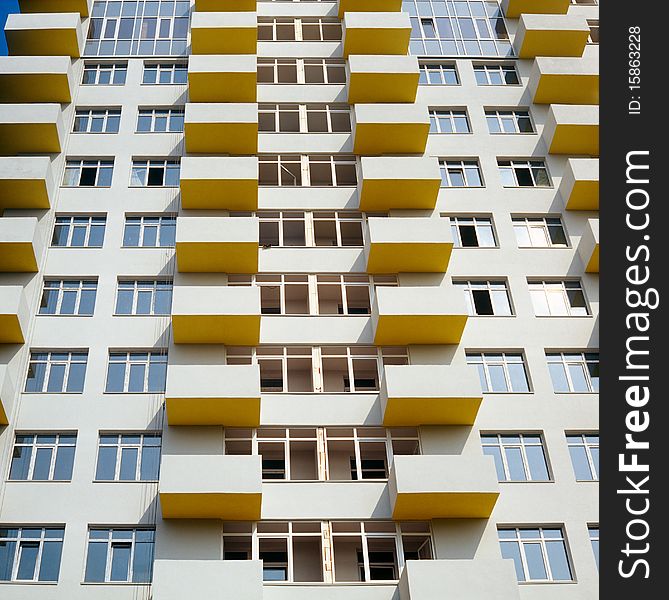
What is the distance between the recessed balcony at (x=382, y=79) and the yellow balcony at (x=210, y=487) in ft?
55.1

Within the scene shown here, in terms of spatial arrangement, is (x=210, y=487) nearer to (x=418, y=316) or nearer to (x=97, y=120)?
(x=418, y=316)

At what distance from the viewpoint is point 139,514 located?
79.1ft

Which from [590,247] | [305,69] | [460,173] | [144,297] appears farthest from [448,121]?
[144,297]

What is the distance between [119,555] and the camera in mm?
23641

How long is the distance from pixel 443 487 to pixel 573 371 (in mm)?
7020

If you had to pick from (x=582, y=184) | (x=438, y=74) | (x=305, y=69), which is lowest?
(x=582, y=184)

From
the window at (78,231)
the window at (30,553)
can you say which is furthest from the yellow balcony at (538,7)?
the window at (30,553)

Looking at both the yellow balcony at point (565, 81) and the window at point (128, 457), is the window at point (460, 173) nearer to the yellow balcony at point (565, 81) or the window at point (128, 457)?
the yellow balcony at point (565, 81)

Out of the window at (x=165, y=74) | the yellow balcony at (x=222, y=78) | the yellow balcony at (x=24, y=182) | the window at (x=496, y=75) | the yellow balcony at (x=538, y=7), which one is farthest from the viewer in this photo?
the yellow balcony at (x=538, y=7)

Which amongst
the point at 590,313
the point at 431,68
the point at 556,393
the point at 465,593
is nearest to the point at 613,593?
the point at 465,593

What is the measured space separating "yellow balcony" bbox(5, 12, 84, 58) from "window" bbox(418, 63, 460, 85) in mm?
14775

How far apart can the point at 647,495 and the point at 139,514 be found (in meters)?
13.5

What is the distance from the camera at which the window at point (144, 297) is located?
28.7 m

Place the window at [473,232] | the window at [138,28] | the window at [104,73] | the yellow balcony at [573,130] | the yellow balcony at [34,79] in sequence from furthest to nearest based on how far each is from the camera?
1. the window at [138,28]
2. the window at [104,73]
3. the yellow balcony at [34,79]
4. the yellow balcony at [573,130]
5. the window at [473,232]
